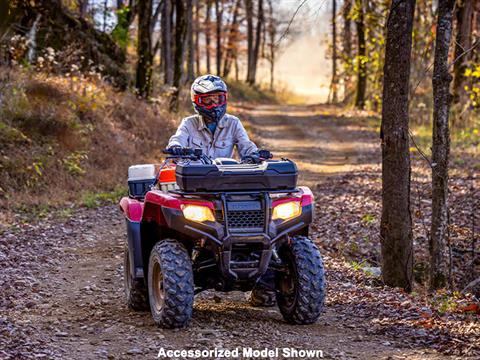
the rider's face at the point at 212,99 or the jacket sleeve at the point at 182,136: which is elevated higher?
the rider's face at the point at 212,99

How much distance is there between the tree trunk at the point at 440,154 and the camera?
9664mm

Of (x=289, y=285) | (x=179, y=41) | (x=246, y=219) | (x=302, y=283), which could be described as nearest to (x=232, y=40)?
(x=179, y=41)

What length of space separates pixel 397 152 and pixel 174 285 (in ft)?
13.7

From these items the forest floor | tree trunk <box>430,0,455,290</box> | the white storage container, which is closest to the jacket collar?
the white storage container

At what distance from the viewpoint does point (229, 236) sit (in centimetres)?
657

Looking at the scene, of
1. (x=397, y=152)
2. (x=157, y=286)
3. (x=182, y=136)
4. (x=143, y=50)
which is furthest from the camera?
(x=143, y=50)

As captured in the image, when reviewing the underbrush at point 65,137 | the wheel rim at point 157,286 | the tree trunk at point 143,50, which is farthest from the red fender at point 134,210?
the tree trunk at point 143,50

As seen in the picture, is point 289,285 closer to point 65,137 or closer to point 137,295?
point 137,295

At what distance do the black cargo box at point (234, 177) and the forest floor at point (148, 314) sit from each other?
4.34ft

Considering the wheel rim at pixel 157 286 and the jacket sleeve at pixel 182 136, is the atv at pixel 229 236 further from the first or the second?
the jacket sleeve at pixel 182 136

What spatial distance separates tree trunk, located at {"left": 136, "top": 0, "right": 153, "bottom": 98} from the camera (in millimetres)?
23172

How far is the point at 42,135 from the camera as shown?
54.7 ft

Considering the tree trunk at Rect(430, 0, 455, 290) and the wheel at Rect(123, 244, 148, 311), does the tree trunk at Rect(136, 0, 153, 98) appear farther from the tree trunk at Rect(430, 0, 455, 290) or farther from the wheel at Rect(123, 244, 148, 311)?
the wheel at Rect(123, 244, 148, 311)

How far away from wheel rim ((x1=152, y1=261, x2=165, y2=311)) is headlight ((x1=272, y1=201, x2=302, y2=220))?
123 centimetres
